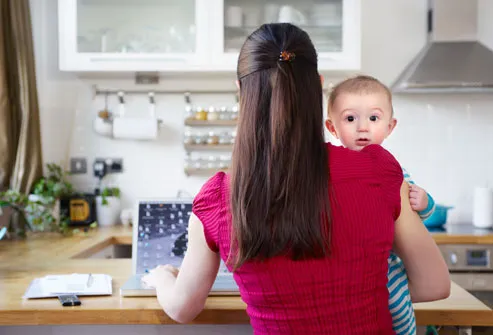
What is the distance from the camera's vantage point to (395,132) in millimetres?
3338

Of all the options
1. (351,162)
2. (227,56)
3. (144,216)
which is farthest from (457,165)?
(351,162)

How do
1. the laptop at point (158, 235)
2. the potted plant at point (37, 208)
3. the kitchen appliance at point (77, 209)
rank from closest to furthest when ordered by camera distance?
1. the laptop at point (158, 235)
2. the potted plant at point (37, 208)
3. the kitchen appliance at point (77, 209)

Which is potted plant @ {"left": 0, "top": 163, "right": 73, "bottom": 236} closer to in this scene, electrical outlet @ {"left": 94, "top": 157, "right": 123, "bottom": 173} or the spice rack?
electrical outlet @ {"left": 94, "top": 157, "right": 123, "bottom": 173}

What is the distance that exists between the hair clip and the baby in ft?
0.93

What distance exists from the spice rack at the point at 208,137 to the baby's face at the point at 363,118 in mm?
2028

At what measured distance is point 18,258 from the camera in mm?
2064

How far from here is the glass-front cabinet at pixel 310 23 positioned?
9.67ft

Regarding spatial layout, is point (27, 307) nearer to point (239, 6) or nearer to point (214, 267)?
point (214, 267)

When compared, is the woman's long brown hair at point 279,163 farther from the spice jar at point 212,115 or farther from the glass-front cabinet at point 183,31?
the spice jar at point 212,115

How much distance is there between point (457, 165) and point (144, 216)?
239 centimetres

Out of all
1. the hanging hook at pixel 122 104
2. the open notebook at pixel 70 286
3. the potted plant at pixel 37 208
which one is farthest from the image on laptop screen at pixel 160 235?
the hanging hook at pixel 122 104

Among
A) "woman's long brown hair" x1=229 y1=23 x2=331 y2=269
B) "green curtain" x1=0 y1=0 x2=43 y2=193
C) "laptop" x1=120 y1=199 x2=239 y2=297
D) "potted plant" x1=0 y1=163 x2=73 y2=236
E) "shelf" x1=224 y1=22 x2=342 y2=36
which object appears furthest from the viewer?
"shelf" x1=224 y1=22 x2=342 y2=36

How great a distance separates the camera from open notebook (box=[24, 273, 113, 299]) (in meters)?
1.39

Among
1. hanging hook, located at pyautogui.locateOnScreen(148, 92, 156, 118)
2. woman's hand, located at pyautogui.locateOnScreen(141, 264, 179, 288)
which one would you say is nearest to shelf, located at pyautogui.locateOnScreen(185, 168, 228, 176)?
hanging hook, located at pyautogui.locateOnScreen(148, 92, 156, 118)
